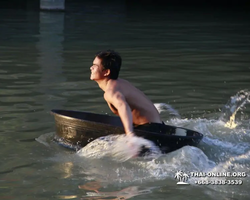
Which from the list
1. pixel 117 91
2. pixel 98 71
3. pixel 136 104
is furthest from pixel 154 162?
pixel 98 71

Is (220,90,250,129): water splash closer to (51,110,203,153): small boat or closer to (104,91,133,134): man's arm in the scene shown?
(51,110,203,153): small boat

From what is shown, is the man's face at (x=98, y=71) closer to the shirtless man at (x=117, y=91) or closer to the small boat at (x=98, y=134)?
the shirtless man at (x=117, y=91)

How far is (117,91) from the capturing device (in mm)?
7098

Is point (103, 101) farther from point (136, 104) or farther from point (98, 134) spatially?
point (98, 134)

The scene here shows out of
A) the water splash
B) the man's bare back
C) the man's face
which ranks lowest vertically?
the water splash

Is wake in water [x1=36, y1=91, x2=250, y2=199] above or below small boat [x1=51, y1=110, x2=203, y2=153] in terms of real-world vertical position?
below

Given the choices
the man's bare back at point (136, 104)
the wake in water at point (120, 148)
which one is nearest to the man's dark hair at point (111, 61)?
the man's bare back at point (136, 104)

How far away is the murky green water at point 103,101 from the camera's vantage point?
6.27 metres

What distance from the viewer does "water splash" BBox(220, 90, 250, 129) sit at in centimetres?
869

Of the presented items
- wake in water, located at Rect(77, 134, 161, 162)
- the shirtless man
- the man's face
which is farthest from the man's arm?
the man's face

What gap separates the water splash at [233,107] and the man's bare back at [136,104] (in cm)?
165

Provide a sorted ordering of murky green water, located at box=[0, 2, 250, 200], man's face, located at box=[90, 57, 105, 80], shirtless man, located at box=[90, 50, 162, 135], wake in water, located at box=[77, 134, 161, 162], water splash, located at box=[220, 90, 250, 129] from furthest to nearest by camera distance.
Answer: water splash, located at box=[220, 90, 250, 129] → man's face, located at box=[90, 57, 105, 80] → shirtless man, located at box=[90, 50, 162, 135] → wake in water, located at box=[77, 134, 161, 162] → murky green water, located at box=[0, 2, 250, 200]

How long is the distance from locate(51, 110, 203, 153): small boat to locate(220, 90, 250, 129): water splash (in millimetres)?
1447

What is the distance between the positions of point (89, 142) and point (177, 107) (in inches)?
114
